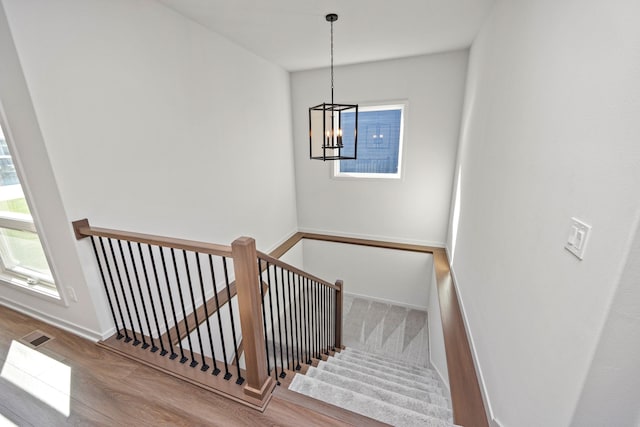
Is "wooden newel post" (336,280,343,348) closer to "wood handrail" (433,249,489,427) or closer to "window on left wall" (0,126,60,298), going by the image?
"wood handrail" (433,249,489,427)

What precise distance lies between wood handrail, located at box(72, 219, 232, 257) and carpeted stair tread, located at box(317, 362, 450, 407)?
1.75m

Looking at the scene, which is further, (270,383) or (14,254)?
(14,254)

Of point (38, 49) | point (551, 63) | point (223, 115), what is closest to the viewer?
point (551, 63)

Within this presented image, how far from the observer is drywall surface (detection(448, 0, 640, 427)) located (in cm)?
76

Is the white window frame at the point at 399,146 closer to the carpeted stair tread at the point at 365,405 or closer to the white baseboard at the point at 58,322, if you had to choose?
the carpeted stair tread at the point at 365,405

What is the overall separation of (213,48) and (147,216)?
191cm

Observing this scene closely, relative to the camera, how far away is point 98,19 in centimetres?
176

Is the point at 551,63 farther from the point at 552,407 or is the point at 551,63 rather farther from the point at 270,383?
the point at 270,383

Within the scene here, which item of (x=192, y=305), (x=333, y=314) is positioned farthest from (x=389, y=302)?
(x=192, y=305)

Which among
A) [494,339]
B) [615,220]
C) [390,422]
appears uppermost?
[615,220]

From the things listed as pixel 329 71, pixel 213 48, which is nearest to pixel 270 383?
pixel 213 48

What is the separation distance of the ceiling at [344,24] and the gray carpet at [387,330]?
4.03m

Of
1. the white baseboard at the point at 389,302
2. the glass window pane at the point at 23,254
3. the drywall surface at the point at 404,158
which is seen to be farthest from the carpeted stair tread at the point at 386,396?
the drywall surface at the point at 404,158

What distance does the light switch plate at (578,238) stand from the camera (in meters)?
0.86
